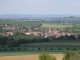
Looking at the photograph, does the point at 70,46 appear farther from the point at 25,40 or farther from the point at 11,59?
the point at 11,59

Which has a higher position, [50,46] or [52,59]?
[52,59]

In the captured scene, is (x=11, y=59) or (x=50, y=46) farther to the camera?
(x=50, y=46)

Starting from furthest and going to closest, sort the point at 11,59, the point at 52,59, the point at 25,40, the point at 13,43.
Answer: the point at 25,40, the point at 13,43, the point at 11,59, the point at 52,59

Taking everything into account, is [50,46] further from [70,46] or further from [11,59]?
[11,59]

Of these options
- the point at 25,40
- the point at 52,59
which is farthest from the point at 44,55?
the point at 25,40

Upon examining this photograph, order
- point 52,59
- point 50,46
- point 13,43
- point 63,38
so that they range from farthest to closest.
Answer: point 63,38 < point 13,43 < point 50,46 < point 52,59

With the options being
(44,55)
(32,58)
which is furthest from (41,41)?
(44,55)

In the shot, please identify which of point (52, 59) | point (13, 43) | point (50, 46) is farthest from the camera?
point (13, 43)

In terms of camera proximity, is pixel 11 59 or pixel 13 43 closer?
pixel 11 59

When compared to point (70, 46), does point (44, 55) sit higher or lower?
higher
